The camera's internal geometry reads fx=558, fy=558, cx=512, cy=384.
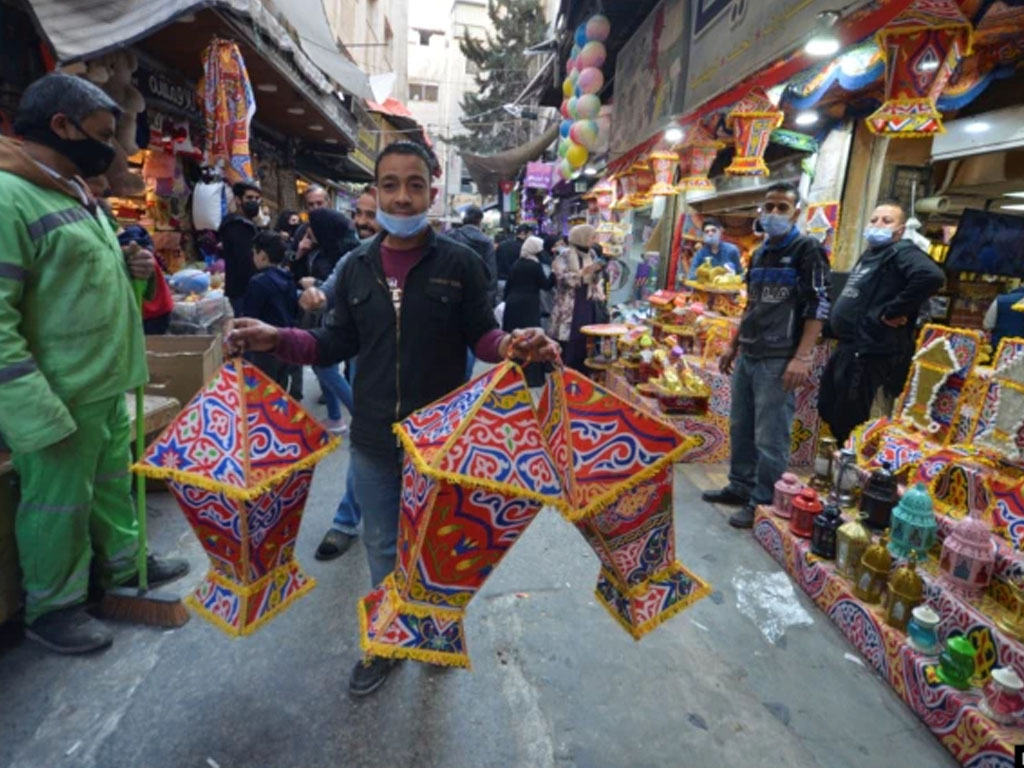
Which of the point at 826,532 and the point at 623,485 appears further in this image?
the point at 826,532

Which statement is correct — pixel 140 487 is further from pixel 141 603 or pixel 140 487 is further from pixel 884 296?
pixel 884 296

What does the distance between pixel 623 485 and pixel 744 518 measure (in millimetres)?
2362

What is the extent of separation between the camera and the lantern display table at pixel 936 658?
1680mm

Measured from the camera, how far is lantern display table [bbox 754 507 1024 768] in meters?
1.68

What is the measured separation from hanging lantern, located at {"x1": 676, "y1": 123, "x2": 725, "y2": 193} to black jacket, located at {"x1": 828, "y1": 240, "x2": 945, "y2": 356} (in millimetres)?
1885

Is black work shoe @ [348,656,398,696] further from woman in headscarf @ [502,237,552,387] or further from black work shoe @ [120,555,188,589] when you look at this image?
woman in headscarf @ [502,237,552,387]

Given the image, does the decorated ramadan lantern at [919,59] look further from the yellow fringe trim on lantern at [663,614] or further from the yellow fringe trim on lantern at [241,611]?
the yellow fringe trim on lantern at [241,611]

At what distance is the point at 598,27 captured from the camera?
7289 mm

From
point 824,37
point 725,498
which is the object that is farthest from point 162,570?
point 824,37

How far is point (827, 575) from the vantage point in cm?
252

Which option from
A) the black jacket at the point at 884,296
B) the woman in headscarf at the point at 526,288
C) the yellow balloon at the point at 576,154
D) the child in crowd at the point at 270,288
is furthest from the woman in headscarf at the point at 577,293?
the yellow balloon at the point at 576,154

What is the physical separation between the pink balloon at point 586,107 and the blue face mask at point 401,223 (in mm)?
7425

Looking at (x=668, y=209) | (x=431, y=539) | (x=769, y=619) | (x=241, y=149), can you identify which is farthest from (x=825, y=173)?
(x=431, y=539)

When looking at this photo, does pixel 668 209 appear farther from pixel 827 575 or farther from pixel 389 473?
pixel 389 473
